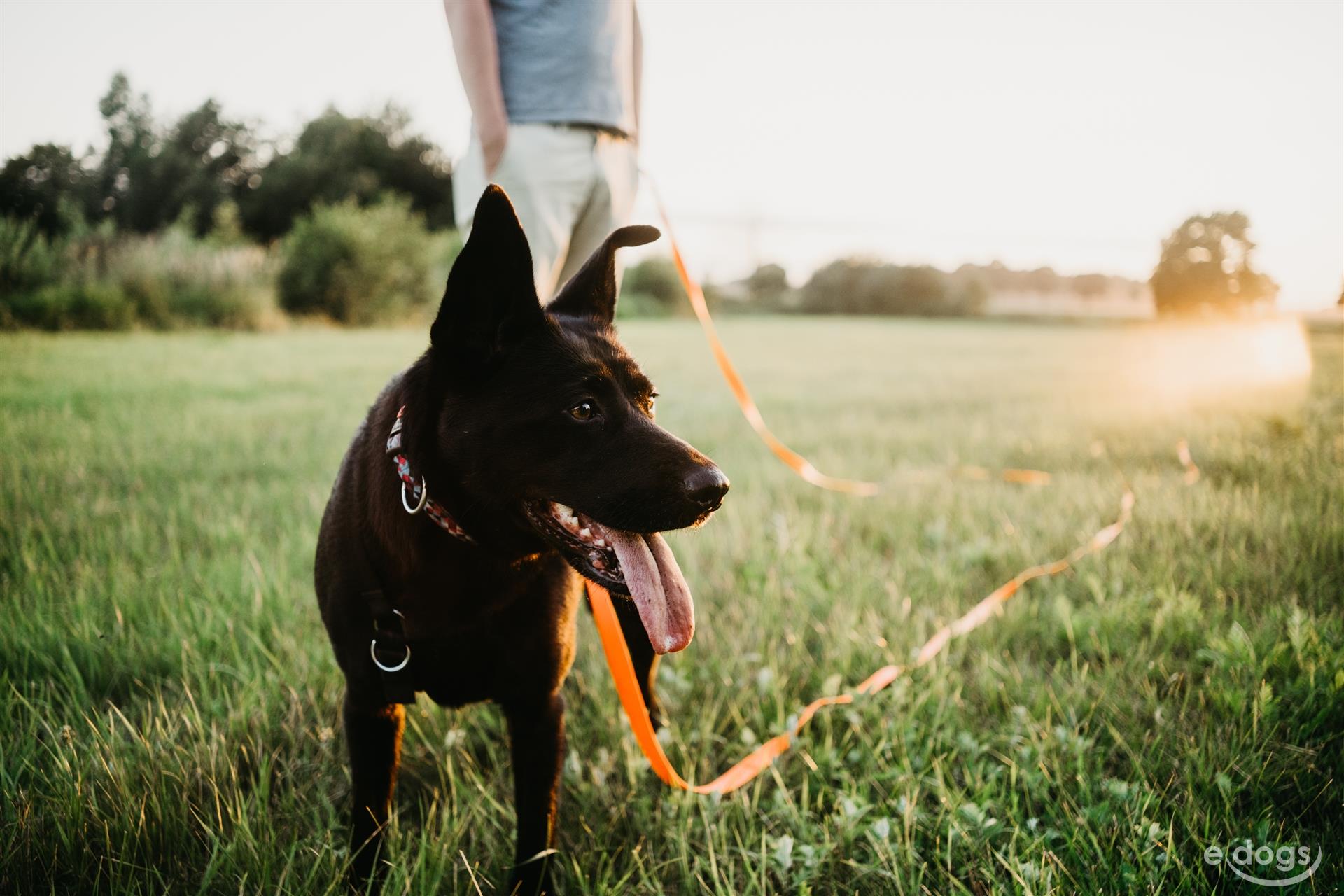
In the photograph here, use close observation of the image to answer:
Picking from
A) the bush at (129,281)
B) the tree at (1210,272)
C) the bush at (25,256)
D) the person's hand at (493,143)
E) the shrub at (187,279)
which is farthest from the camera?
the shrub at (187,279)

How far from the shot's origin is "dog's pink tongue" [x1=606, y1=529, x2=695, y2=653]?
1423mm

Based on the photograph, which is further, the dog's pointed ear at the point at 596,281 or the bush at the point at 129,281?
the bush at the point at 129,281

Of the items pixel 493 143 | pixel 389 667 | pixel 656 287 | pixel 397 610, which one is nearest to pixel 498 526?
pixel 397 610

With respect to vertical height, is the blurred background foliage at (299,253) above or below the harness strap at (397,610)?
above

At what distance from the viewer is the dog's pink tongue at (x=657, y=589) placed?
142cm

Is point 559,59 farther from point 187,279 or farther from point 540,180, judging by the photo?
point 187,279

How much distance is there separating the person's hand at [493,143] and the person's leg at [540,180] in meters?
0.03

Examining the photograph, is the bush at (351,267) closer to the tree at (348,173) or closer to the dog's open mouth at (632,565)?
the tree at (348,173)

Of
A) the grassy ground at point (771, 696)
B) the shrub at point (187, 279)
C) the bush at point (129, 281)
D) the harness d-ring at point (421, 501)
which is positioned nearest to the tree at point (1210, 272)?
the grassy ground at point (771, 696)

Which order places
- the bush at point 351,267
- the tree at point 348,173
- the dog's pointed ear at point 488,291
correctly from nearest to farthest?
the dog's pointed ear at point 488,291, the bush at point 351,267, the tree at point 348,173

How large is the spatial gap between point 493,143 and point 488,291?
3.70 feet

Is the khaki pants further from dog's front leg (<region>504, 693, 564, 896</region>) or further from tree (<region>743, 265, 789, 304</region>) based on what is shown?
tree (<region>743, 265, 789, 304</region>)

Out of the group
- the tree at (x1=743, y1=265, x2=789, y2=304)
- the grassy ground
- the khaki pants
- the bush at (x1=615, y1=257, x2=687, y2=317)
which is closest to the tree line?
the grassy ground

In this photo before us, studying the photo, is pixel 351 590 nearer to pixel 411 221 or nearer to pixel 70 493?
pixel 70 493
